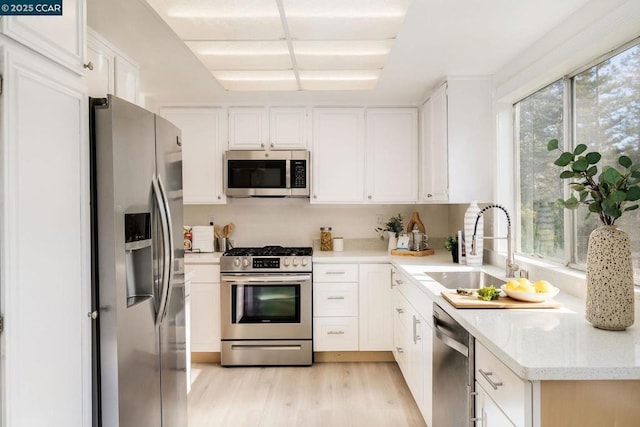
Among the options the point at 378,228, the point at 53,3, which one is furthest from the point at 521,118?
the point at 53,3

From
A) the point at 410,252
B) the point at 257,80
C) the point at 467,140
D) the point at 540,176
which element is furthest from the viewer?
the point at 410,252

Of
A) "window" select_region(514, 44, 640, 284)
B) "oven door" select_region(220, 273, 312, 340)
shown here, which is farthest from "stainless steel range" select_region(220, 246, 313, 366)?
"window" select_region(514, 44, 640, 284)

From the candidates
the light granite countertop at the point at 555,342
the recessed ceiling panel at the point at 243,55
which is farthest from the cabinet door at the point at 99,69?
the light granite countertop at the point at 555,342

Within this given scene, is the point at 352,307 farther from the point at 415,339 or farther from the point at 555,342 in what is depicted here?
the point at 555,342

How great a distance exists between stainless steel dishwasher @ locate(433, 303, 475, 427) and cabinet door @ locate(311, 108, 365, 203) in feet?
6.32

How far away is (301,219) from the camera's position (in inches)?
166

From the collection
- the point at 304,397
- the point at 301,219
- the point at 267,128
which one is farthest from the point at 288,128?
the point at 304,397

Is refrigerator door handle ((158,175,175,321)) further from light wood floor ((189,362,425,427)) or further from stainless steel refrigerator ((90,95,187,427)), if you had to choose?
light wood floor ((189,362,425,427))

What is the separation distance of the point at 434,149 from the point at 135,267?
253 centimetres

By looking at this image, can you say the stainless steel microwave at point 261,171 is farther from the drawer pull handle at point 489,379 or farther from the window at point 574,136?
the drawer pull handle at point 489,379

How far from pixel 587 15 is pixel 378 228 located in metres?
2.61

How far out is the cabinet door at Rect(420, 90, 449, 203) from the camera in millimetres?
3195

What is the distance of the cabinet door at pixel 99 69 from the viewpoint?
1.90 meters

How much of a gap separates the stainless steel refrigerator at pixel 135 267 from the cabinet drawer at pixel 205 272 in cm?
137
